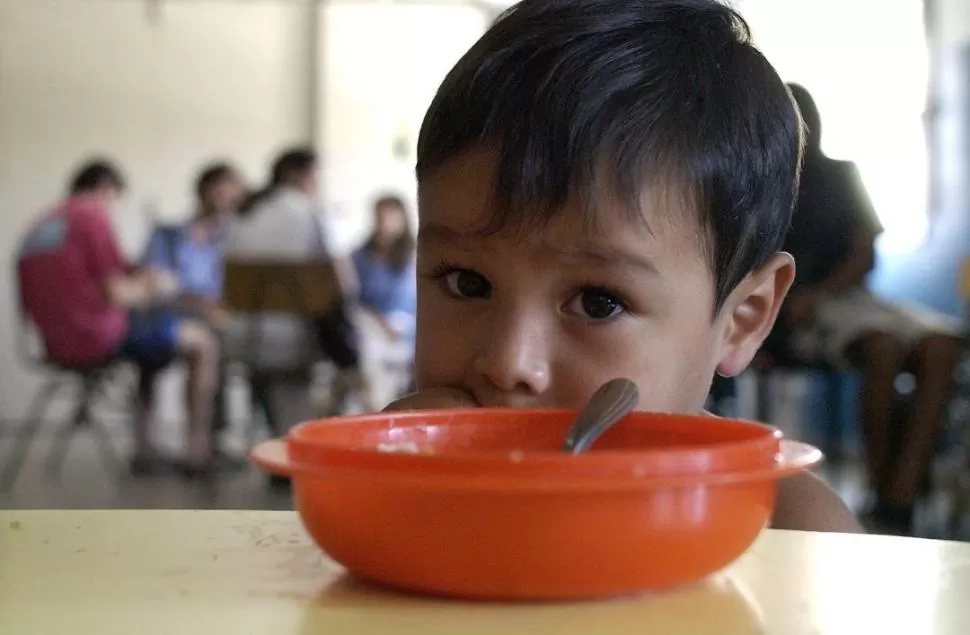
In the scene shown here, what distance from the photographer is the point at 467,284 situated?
0.84m

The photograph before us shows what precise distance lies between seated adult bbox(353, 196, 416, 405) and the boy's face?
3.69 metres

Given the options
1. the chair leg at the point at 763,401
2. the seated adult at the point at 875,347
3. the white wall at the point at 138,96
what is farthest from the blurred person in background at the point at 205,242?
the seated adult at the point at 875,347

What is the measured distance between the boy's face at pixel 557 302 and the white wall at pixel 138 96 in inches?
223

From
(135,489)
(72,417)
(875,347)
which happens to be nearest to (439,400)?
(875,347)

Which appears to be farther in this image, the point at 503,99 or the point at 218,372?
the point at 218,372

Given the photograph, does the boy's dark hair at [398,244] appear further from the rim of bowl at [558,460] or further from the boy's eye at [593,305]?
the rim of bowl at [558,460]

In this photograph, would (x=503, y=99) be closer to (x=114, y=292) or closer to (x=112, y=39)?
(x=114, y=292)

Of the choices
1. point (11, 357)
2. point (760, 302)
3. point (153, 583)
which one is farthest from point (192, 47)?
point (153, 583)

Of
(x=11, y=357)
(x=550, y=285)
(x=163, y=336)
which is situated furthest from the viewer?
(x=11, y=357)

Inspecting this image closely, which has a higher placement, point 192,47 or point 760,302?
point 192,47

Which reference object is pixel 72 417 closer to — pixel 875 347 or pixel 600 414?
pixel 875 347

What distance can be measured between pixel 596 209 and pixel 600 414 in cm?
29

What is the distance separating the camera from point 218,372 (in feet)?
15.0

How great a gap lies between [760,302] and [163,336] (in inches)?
141
